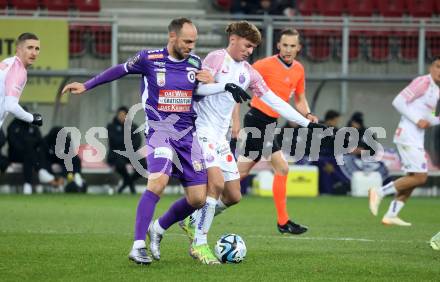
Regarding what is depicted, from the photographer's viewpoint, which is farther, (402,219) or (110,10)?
(110,10)

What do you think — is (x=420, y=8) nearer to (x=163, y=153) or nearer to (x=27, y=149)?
(x=27, y=149)

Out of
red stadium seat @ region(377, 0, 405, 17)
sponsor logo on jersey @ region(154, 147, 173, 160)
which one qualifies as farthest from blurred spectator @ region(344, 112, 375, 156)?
sponsor logo on jersey @ region(154, 147, 173, 160)

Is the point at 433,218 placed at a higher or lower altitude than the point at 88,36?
lower

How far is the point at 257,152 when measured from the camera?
1334cm

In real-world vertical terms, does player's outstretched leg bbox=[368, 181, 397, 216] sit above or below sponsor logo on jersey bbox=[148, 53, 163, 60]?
below

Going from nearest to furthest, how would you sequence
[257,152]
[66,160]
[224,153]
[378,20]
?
[224,153]
[257,152]
[66,160]
[378,20]

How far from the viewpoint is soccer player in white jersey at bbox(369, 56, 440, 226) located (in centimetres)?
1459

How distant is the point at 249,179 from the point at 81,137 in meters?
3.60

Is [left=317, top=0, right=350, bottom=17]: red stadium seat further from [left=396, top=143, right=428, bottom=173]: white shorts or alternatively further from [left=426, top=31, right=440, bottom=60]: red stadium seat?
[left=396, top=143, right=428, bottom=173]: white shorts

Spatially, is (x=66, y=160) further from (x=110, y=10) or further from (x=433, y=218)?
(x=433, y=218)

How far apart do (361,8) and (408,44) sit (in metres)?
2.04

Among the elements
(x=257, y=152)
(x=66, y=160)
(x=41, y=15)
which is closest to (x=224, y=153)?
(x=257, y=152)

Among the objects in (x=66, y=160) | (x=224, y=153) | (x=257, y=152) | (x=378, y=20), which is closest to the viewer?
(x=224, y=153)

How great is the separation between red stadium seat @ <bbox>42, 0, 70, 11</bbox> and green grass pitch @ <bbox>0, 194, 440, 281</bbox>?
5818mm
